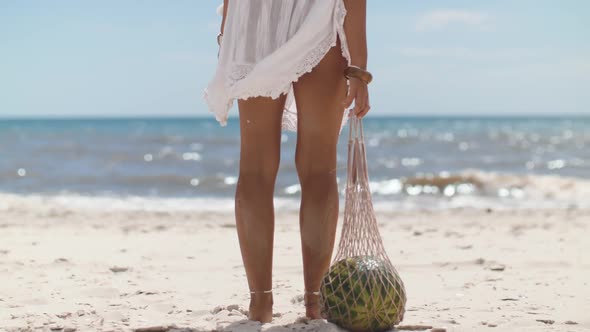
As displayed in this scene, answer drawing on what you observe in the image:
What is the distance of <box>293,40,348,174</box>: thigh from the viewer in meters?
2.74

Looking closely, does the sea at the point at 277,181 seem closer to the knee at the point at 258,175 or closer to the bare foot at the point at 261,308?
the bare foot at the point at 261,308

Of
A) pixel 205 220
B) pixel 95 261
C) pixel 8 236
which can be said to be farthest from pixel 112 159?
pixel 95 261

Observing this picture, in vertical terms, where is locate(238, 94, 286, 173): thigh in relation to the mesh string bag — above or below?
above

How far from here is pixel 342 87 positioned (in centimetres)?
280

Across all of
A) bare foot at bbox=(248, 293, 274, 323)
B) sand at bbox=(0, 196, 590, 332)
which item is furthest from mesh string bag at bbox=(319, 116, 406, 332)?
bare foot at bbox=(248, 293, 274, 323)

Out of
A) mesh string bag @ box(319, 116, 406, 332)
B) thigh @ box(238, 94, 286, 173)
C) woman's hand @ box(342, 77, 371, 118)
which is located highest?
woman's hand @ box(342, 77, 371, 118)

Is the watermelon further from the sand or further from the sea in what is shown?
the sea

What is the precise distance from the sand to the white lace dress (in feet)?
3.33

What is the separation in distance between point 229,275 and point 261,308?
1444 mm

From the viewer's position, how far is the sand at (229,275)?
3131mm

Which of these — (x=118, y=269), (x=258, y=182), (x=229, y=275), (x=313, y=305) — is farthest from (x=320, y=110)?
(x=118, y=269)

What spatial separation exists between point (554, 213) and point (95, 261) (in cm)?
565

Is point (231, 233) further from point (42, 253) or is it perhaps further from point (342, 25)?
point (342, 25)

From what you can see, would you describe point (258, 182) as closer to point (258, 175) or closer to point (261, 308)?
point (258, 175)
